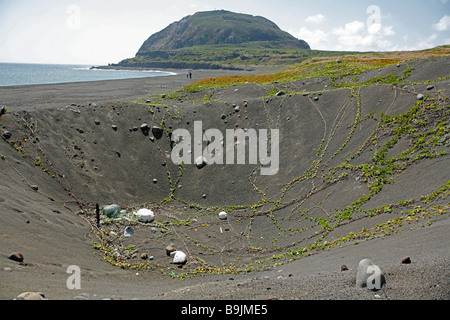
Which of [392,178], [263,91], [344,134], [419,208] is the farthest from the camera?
[263,91]

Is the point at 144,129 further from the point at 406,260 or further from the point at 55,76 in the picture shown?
the point at 55,76

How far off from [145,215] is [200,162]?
5.69 m

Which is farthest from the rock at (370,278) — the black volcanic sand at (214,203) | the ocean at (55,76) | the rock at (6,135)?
the ocean at (55,76)

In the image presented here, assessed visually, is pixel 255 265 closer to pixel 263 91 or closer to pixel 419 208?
pixel 419 208

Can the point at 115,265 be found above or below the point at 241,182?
below

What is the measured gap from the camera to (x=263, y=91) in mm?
27062

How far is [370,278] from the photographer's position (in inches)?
251

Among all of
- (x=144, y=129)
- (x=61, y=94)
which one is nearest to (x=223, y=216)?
(x=144, y=129)

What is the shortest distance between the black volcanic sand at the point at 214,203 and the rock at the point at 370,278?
0.15 metres

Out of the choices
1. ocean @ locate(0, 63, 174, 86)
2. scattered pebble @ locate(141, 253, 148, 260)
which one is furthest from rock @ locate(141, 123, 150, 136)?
ocean @ locate(0, 63, 174, 86)

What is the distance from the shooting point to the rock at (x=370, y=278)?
630cm
